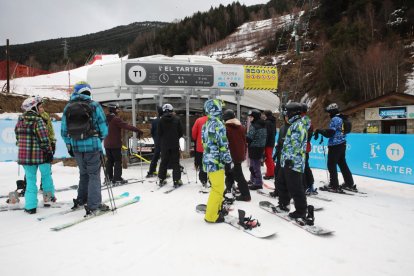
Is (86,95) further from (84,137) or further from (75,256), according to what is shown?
(75,256)

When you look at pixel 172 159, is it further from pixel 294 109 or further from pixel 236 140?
pixel 294 109

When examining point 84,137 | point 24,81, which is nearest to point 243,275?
point 84,137

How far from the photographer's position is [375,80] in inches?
1087

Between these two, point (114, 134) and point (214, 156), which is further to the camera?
point (114, 134)

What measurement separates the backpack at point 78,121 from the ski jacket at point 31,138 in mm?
763

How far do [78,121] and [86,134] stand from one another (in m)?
0.21

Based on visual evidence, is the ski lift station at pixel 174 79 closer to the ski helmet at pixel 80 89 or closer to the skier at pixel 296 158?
the ski helmet at pixel 80 89

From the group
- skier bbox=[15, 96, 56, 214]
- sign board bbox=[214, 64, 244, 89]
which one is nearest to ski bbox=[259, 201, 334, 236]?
skier bbox=[15, 96, 56, 214]

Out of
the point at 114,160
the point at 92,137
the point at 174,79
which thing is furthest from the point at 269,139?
the point at 92,137

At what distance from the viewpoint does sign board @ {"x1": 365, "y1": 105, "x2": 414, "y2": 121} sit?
61.4 feet

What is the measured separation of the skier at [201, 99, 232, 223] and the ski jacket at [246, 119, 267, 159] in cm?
231

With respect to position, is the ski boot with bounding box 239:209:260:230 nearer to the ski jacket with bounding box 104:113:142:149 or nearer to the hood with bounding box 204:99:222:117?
the hood with bounding box 204:99:222:117

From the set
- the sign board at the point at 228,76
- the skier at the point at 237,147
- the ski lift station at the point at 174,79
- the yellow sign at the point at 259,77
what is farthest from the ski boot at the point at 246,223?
the yellow sign at the point at 259,77

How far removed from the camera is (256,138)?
6750 mm
